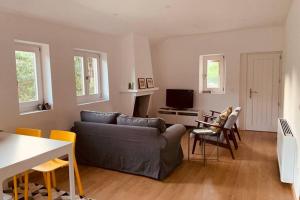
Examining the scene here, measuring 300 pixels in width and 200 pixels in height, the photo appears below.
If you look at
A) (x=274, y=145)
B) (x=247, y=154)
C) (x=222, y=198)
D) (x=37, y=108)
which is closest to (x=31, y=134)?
(x=37, y=108)

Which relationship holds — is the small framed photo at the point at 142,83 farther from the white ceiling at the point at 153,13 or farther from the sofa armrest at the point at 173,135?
the sofa armrest at the point at 173,135

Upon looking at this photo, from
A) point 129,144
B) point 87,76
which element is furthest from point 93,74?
point 129,144

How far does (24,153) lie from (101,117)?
68.1 inches

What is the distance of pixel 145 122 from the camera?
3230 millimetres

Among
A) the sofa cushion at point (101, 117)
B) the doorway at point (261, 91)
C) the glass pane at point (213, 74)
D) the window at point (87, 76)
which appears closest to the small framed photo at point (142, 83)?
the window at point (87, 76)

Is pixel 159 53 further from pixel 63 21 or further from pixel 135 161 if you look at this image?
pixel 135 161

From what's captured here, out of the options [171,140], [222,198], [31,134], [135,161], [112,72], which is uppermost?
[112,72]

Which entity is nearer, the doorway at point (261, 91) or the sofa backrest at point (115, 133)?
the sofa backrest at point (115, 133)

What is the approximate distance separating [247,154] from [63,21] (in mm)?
3754

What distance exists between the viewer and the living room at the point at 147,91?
119 inches

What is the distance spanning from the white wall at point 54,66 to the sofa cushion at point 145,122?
115 centimetres

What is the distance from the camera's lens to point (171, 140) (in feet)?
10.6

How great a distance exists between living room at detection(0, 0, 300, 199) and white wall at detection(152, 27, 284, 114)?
0.08ft

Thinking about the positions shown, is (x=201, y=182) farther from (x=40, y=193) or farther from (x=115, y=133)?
(x=40, y=193)
